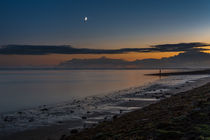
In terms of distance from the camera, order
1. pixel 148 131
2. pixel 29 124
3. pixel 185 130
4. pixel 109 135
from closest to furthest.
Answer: pixel 185 130 → pixel 148 131 → pixel 109 135 → pixel 29 124

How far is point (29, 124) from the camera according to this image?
14.8m

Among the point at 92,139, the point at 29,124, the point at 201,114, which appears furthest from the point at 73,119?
the point at 201,114

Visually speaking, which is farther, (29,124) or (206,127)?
(29,124)

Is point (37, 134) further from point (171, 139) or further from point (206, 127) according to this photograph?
point (206, 127)

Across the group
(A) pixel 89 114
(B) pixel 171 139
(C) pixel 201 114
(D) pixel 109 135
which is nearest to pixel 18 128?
(A) pixel 89 114

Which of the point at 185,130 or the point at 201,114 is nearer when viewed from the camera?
the point at 185,130

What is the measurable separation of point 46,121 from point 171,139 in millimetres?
10658

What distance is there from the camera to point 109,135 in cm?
973

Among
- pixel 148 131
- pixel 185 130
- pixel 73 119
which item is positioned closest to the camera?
pixel 185 130

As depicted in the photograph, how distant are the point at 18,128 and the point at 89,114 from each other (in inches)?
234

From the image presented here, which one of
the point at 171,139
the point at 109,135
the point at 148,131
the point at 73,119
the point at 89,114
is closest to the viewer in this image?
the point at 171,139

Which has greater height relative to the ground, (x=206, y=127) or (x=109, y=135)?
(x=206, y=127)

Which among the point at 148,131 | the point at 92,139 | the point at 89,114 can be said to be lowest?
the point at 89,114

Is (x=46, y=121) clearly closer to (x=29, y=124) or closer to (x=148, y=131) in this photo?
(x=29, y=124)
